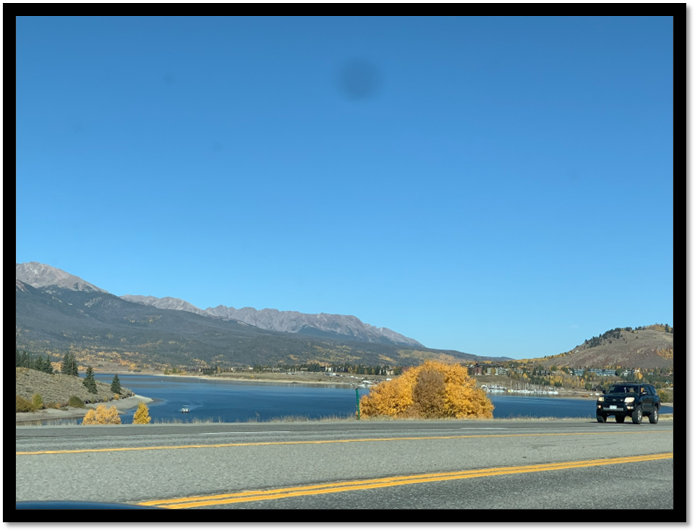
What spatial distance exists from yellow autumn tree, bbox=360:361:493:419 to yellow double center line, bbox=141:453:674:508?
1214 inches

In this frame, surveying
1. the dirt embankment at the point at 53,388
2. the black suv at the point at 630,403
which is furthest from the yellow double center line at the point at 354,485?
the dirt embankment at the point at 53,388

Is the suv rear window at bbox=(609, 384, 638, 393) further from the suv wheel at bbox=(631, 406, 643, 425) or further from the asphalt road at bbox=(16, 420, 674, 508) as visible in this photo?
the asphalt road at bbox=(16, 420, 674, 508)

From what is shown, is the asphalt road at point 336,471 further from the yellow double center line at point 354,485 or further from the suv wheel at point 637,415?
the suv wheel at point 637,415

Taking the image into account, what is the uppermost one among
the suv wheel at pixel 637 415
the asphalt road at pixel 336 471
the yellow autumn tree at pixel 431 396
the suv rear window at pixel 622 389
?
the asphalt road at pixel 336 471

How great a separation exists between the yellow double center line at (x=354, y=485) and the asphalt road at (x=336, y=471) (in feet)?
0.05

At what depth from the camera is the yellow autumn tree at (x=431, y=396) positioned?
156 ft

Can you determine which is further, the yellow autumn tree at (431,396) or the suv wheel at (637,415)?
the yellow autumn tree at (431,396)

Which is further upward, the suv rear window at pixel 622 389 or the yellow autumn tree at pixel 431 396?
the suv rear window at pixel 622 389

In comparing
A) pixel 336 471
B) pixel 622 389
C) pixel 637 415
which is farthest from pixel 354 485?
pixel 622 389

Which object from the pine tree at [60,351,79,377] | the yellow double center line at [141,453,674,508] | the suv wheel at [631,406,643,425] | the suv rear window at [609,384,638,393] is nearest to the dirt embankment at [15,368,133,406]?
the pine tree at [60,351,79,377]

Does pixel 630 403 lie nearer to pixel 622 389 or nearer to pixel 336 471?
pixel 622 389

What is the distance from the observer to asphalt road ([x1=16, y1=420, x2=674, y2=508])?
27.5 feet

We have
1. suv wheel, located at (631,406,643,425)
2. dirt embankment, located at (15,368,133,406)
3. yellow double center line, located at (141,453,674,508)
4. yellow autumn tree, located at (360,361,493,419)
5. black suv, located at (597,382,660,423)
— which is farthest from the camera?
dirt embankment, located at (15,368,133,406)
